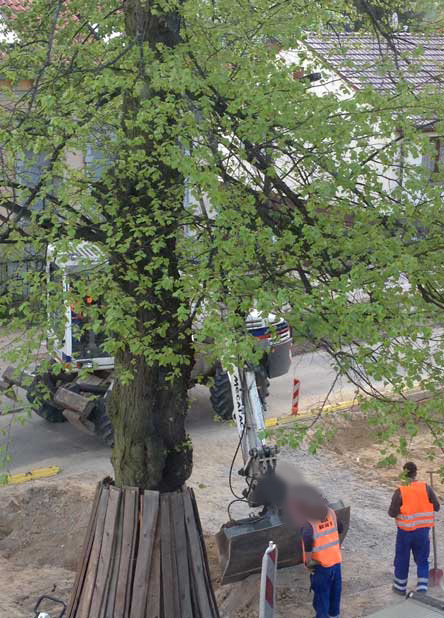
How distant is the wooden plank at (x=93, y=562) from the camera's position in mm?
7824

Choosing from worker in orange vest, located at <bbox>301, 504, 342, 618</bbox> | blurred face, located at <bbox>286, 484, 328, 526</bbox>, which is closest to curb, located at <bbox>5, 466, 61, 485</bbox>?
blurred face, located at <bbox>286, 484, 328, 526</bbox>

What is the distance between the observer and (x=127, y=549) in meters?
7.71

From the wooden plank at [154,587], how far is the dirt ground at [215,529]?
1.49m

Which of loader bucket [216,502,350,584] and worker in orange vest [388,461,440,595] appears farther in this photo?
worker in orange vest [388,461,440,595]

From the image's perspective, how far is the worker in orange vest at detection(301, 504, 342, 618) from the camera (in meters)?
8.47

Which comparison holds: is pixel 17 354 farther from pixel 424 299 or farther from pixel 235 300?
pixel 424 299

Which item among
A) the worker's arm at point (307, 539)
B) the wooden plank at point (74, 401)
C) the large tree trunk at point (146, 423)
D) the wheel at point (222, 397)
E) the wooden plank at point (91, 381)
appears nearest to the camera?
the large tree trunk at point (146, 423)

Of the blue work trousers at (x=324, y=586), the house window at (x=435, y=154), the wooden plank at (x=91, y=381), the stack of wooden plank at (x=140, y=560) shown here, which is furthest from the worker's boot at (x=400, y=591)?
the wooden plank at (x=91, y=381)

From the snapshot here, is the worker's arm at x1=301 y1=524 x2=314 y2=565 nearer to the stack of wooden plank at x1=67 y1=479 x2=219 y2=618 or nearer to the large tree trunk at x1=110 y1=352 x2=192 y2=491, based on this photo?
the stack of wooden plank at x1=67 y1=479 x2=219 y2=618

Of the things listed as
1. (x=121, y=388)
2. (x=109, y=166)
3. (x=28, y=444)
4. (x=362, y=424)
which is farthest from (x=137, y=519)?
(x=362, y=424)

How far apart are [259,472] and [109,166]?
3.88 m

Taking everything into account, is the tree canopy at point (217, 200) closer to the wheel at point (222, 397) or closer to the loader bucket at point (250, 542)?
the loader bucket at point (250, 542)

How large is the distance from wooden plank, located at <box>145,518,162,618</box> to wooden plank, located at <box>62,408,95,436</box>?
599cm

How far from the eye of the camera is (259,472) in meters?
9.54
